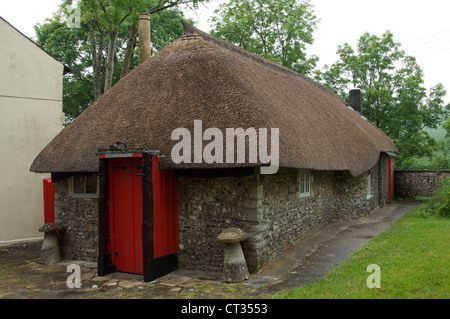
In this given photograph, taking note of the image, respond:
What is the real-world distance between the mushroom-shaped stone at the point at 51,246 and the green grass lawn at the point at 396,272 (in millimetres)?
5560

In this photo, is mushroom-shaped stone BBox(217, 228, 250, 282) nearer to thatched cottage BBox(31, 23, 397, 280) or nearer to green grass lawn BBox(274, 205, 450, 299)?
thatched cottage BBox(31, 23, 397, 280)

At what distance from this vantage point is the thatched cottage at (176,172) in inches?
265

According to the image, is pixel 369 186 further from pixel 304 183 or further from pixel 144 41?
pixel 144 41

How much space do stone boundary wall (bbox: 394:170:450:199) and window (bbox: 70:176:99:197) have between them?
16964mm

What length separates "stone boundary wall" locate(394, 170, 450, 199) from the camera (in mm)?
18656

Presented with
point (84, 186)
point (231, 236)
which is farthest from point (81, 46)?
point (231, 236)

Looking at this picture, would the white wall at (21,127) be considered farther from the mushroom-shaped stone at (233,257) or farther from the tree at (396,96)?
the tree at (396,96)

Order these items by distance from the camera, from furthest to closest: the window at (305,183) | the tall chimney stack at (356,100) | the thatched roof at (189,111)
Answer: the tall chimney stack at (356,100) < the window at (305,183) < the thatched roof at (189,111)

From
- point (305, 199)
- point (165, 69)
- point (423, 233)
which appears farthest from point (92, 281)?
point (423, 233)

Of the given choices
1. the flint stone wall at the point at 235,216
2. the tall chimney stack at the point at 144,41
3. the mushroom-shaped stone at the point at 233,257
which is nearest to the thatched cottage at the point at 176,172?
the flint stone wall at the point at 235,216

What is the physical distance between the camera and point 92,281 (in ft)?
22.2

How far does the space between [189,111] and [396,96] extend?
2088cm

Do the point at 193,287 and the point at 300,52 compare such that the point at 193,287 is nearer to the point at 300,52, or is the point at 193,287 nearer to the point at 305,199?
the point at 305,199

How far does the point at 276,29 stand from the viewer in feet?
75.0
